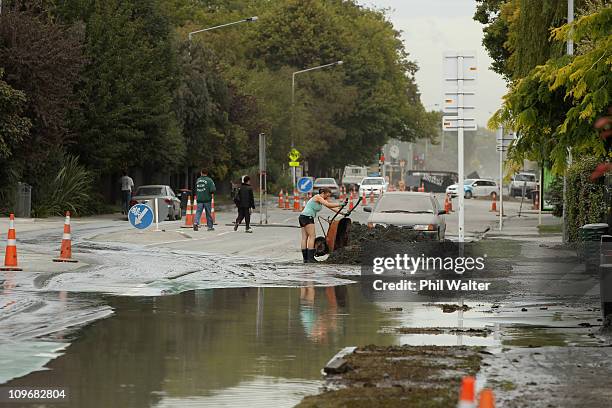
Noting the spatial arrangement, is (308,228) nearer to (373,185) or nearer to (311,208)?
(311,208)

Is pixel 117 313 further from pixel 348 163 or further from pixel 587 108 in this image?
pixel 348 163

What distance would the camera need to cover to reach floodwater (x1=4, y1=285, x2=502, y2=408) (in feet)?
34.2

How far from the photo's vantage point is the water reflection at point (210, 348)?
1043cm

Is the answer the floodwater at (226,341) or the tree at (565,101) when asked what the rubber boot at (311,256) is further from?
the tree at (565,101)

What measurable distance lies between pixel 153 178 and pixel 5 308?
5035 centimetres

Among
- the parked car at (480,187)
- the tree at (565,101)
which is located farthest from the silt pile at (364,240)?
the parked car at (480,187)

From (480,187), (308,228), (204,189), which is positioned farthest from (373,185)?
(308,228)

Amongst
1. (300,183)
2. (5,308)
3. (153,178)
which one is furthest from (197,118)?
(5,308)

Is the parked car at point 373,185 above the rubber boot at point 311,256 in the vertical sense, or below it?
above

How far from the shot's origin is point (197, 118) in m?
65.4

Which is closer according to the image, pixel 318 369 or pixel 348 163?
pixel 318 369

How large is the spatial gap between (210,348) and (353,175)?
342 feet

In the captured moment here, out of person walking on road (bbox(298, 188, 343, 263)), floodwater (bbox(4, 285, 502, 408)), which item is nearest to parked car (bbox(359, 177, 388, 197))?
person walking on road (bbox(298, 188, 343, 263))

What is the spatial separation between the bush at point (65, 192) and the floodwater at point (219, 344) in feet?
95.1
